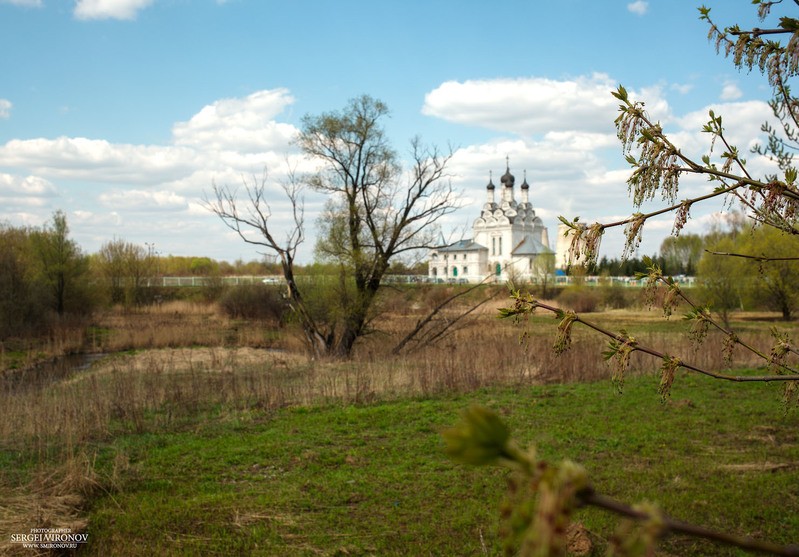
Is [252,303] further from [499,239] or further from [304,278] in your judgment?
[499,239]

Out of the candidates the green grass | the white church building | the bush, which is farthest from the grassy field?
the white church building

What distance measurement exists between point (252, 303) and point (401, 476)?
30.9m

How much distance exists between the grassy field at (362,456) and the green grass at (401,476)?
0.10 feet

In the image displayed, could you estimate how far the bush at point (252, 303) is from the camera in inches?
1459

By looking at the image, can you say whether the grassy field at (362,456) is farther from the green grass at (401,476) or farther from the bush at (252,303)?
the bush at (252,303)

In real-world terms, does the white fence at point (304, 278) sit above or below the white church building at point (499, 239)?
below

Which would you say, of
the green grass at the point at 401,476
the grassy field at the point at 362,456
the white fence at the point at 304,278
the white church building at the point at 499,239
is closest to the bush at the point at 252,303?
the white fence at the point at 304,278

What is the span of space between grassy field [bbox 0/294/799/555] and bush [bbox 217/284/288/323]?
2119cm

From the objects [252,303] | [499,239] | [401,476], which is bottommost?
[401,476]

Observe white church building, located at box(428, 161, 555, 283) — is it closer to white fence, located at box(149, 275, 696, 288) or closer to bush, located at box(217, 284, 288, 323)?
white fence, located at box(149, 275, 696, 288)

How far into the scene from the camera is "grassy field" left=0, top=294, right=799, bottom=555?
650cm

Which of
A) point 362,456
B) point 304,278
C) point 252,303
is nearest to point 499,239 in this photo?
point 252,303

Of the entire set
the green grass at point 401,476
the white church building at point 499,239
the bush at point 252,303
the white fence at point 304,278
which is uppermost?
the white church building at point 499,239

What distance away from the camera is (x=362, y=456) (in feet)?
30.3
